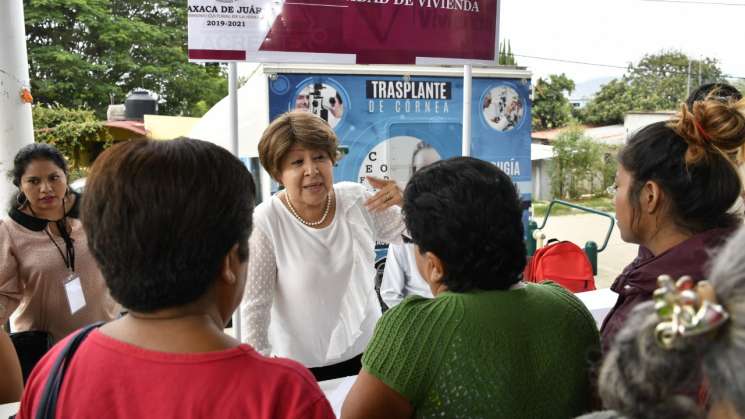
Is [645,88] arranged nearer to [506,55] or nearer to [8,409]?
[506,55]

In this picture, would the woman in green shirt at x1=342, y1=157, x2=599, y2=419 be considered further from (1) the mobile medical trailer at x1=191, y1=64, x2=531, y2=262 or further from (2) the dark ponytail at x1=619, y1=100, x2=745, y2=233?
(1) the mobile medical trailer at x1=191, y1=64, x2=531, y2=262

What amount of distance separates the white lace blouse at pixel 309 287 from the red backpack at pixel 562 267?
2.07 meters

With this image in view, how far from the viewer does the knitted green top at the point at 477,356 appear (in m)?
1.10

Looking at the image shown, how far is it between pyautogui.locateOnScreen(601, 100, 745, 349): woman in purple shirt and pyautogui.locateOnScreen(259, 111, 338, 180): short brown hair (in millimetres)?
1071

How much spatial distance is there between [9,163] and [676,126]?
9.02 feet

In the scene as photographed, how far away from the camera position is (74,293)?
2.53 m

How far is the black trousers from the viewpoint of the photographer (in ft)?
7.25

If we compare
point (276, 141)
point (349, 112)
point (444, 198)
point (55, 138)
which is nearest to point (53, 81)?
point (55, 138)

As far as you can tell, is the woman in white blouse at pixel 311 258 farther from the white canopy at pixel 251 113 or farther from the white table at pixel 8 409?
the white canopy at pixel 251 113

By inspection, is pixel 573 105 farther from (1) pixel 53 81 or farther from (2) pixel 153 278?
(2) pixel 153 278

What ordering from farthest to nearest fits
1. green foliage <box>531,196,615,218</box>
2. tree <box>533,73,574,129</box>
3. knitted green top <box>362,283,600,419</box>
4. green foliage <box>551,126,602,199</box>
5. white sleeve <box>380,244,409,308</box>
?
tree <box>533,73,574,129</box> → green foliage <box>551,126,602,199</box> → green foliage <box>531,196,615,218</box> → white sleeve <box>380,244,409,308</box> → knitted green top <box>362,283,600,419</box>

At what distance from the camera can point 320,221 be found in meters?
2.23

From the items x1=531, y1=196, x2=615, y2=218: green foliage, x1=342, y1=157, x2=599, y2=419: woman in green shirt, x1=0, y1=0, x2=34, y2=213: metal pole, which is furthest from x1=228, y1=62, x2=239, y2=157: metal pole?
x1=531, y1=196, x2=615, y2=218: green foliage

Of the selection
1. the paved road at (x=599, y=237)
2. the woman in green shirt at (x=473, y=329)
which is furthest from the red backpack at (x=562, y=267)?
the paved road at (x=599, y=237)
